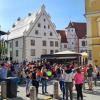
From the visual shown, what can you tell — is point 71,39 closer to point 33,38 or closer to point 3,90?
point 33,38

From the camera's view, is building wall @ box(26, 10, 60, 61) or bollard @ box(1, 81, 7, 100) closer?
bollard @ box(1, 81, 7, 100)

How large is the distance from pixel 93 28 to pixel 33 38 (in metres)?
39.5

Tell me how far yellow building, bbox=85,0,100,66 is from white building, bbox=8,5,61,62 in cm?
3780

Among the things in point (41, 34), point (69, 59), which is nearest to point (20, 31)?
point (41, 34)

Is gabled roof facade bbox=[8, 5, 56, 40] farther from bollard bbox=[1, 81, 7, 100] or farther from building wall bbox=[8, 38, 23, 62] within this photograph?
bollard bbox=[1, 81, 7, 100]

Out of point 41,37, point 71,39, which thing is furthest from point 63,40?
point 41,37

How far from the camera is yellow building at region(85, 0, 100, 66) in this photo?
34.9 meters

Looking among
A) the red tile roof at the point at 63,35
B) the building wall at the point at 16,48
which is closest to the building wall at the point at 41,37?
the building wall at the point at 16,48

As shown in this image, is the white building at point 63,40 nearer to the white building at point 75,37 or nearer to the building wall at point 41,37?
the white building at point 75,37

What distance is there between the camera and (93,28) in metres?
35.4

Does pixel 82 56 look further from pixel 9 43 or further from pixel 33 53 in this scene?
pixel 9 43

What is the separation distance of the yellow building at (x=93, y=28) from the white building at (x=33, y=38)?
3780 cm

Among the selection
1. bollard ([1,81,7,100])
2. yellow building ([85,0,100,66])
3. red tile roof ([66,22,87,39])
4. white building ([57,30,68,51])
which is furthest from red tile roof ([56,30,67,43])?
bollard ([1,81,7,100])

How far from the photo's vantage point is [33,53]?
73750mm
